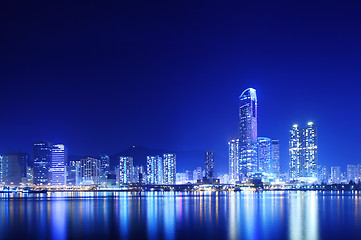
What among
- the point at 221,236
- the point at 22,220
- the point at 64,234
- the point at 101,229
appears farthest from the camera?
the point at 22,220

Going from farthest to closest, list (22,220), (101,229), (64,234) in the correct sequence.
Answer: (22,220) < (101,229) < (64,234)

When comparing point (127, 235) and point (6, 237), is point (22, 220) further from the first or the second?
point (127, 235)

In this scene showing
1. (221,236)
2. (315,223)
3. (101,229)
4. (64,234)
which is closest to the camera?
(221,236)

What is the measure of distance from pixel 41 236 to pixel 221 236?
13376mm

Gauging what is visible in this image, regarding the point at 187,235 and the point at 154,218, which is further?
the point at 154,218

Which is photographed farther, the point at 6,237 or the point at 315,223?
the point at 315,223

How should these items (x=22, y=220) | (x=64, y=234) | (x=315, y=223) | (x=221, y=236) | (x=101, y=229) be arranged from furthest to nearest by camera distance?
(x=22, y=220) < (x=315, y=223) < (x=101, y=229) < (x=64, y=234) < (x=221, y=236)

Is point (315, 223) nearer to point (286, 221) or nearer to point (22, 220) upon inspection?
point (286, 221)

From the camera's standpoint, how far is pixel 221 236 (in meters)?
33.8

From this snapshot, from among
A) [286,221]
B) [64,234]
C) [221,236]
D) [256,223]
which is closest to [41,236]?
[64,234]

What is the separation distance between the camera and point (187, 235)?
34.7 meters

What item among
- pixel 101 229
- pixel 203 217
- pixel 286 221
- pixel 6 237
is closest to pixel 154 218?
pixel 203 217

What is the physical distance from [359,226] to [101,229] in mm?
21154

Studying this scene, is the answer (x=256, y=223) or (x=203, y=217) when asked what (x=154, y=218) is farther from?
(x=256, y=223)
